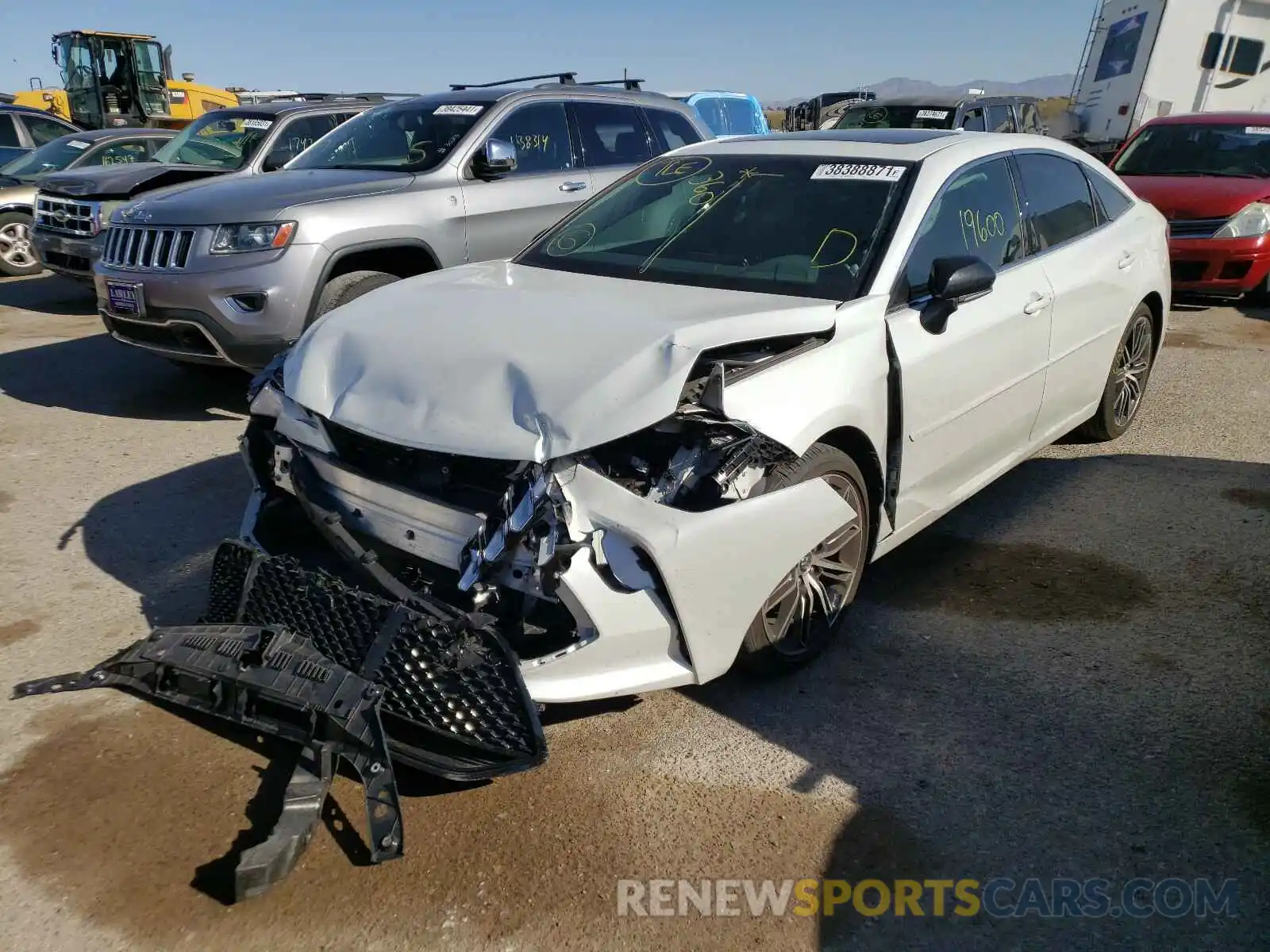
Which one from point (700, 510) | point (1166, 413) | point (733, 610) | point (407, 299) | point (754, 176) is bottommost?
point (1166, 413)

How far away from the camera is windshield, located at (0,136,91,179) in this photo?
11.5 m

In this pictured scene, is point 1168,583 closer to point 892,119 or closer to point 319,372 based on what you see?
point 319,372

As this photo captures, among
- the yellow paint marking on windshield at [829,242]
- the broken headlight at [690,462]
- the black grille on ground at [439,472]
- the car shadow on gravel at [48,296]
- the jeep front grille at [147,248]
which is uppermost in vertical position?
the yellow paint marking on windshield at [829,242]

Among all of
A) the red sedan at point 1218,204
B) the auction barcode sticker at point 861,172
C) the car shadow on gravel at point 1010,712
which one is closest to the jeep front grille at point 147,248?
→ the car shadow on gravel at point 1010,712

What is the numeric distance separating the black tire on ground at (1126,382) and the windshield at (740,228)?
2211mm

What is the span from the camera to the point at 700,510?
2914mm

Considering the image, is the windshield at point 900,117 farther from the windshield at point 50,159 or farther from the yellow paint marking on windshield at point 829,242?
the yellow paint marking on windshield at point 829,242

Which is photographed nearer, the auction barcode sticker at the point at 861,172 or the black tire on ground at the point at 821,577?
the black tire on ground at the point at 821,577

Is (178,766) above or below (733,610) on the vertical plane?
below

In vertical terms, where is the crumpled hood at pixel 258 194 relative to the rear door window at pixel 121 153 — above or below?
above

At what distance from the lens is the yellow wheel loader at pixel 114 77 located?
1917cm

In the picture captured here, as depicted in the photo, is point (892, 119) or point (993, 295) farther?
point (892, 119)

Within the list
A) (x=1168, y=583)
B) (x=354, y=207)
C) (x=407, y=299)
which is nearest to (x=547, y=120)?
(x=354, y=207)

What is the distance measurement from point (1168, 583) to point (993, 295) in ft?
4.61
